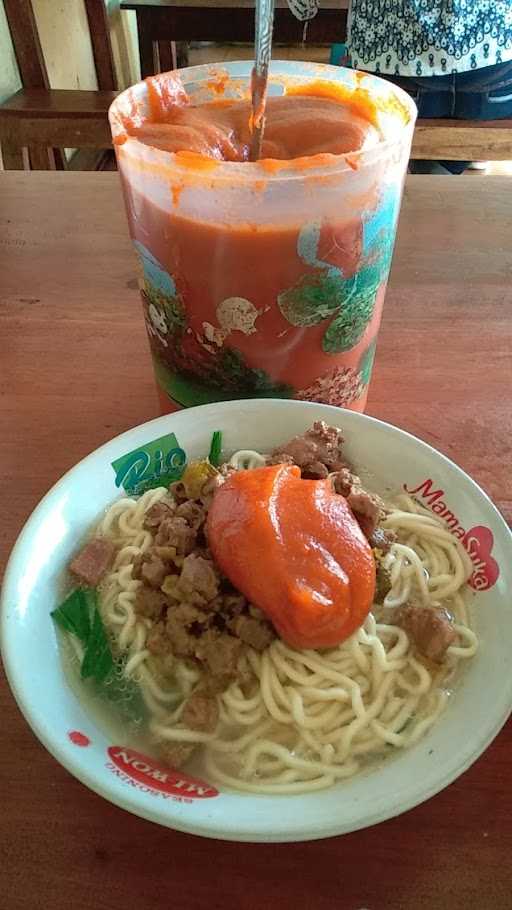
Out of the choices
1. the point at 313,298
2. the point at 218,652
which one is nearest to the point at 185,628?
the point at 218,652

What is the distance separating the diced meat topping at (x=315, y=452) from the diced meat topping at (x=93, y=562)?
16 cm

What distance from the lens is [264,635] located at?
1.84 feet

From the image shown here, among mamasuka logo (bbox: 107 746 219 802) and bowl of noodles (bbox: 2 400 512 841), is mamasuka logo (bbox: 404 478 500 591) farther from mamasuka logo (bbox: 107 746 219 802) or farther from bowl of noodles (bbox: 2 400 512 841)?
mamasuka logo (bbox: 107 746 219 802)

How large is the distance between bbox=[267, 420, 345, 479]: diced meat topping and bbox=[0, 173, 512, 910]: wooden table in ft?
0.57

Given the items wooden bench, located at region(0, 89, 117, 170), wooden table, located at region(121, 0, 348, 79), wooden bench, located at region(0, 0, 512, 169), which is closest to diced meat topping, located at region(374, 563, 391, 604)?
wooden bench, located at region(0, 0, 512, 169)

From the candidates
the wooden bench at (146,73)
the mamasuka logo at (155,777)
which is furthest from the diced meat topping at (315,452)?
the wooden bench at (146,73)

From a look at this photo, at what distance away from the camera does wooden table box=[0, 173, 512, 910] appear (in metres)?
0.48

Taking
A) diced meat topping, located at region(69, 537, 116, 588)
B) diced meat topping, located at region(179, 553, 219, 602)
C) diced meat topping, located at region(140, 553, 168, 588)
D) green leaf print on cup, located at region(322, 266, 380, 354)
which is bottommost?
diced meat topping, located at region(69, 537, 116, 588)

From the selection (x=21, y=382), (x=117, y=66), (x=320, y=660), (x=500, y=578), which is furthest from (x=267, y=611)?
(x=117, y=66)

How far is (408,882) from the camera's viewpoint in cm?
48

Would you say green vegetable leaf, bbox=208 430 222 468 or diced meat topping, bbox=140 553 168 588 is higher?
green vegetable leaf, bbox=208 430 222 468

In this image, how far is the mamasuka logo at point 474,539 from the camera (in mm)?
596

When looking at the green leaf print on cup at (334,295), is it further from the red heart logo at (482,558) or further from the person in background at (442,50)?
the person in background at (442,50)

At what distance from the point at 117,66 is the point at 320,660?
328 centimetres
